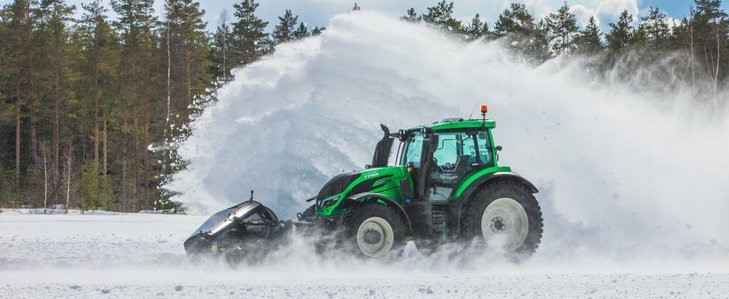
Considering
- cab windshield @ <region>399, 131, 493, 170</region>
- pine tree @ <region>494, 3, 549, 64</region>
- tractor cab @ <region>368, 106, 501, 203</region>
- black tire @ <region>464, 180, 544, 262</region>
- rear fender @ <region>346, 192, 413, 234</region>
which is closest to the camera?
rear fender @ <region>346, 192, 413, 234</region>

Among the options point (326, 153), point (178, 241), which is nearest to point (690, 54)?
point (326, 153)

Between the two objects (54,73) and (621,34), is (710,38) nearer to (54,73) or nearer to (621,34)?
(621,34)

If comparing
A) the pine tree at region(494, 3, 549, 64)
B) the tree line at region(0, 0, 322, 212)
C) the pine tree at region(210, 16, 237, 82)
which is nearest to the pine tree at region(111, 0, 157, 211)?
the tree line at region(0, 0, 322, 212)

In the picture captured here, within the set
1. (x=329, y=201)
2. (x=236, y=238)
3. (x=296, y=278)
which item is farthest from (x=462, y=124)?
(x=236, y=238)

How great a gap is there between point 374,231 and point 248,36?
164ft

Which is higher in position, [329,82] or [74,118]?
[74,118]

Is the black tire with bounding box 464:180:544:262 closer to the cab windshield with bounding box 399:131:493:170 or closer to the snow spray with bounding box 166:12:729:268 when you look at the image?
the cab windshield with bounding box 399:131:493:170

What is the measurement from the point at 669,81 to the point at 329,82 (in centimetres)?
3127

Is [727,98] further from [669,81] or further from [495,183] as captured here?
[495,183]

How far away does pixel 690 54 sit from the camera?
145ft

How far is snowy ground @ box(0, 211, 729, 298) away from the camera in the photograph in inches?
293

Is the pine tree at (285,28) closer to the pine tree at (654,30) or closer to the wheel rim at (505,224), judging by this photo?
the pine tree at (654,30)

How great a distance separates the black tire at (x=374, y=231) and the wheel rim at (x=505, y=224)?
1.26 meters

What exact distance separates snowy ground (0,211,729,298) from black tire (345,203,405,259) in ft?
0.61
